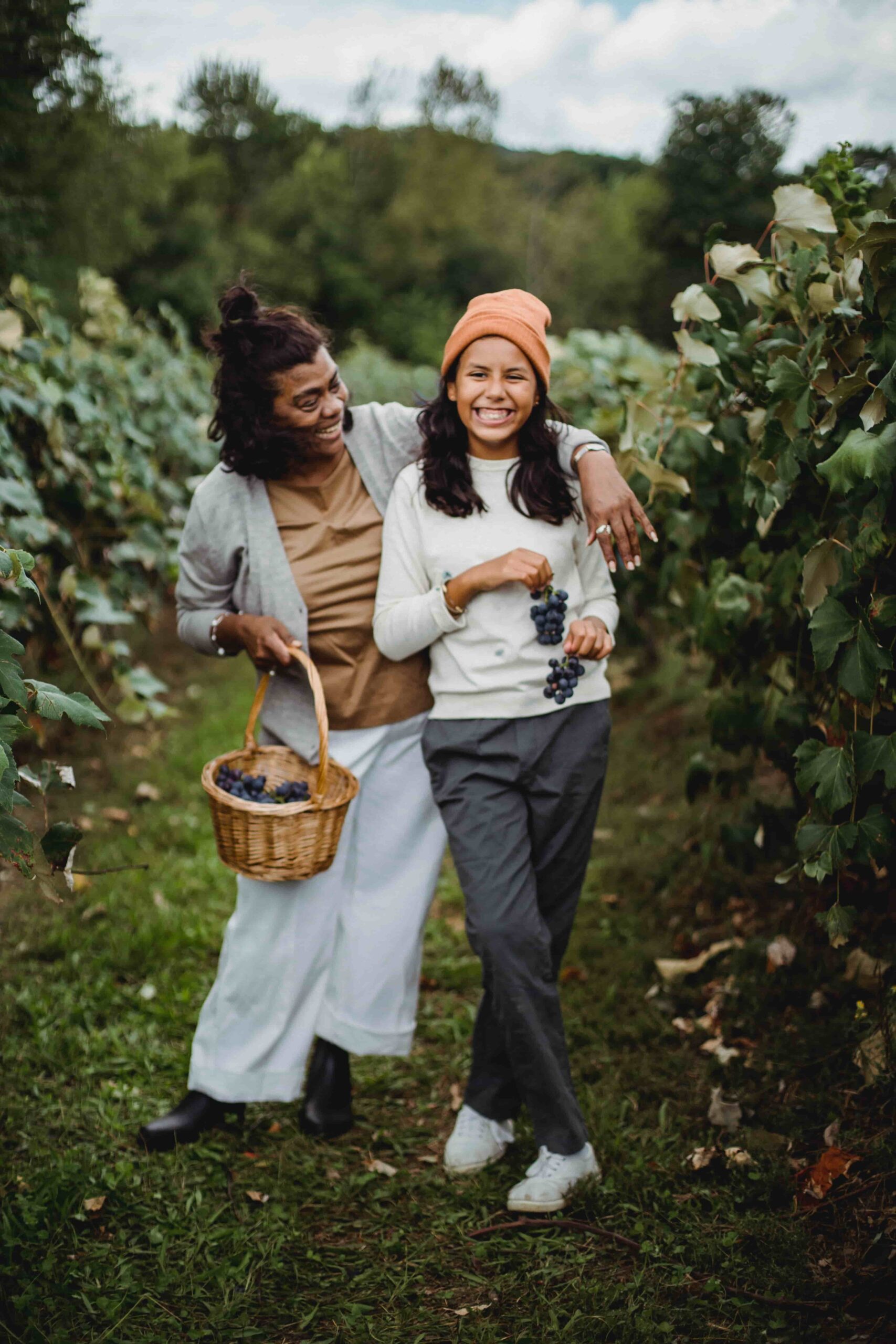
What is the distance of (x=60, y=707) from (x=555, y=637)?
1.01 meters

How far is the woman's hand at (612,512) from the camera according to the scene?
2193 mm

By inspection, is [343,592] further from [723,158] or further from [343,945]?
[723,158]

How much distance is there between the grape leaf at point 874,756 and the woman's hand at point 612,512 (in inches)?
22.1

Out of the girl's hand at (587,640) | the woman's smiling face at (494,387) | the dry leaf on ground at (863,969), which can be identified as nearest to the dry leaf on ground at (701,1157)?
the dry leaf on ground at (863,969)

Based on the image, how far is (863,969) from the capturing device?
8.68 ft

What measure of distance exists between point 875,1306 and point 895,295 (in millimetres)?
1778

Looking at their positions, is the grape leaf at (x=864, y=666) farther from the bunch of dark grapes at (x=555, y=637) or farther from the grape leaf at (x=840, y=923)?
the bunch of dark grapes at (x=555, y=637)

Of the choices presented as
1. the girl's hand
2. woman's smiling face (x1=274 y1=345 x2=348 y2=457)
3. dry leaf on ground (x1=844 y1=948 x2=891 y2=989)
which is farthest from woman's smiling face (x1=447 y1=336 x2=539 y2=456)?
dry leaf on ground (x1=844 y1=948 x2=891 y2=989)

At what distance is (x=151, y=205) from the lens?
32.5 m

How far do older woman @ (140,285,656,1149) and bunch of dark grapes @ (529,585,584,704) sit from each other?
45 cm

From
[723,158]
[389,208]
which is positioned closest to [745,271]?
[723,158]

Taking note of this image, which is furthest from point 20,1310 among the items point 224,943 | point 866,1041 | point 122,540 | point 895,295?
point 122,540

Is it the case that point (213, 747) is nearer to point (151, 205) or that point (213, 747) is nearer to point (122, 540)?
point (122, 540)

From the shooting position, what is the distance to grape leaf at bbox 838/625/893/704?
1.88 meters
